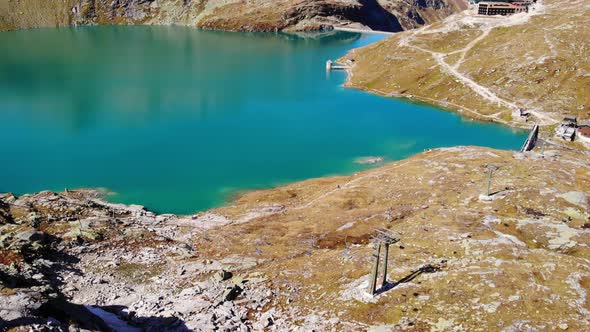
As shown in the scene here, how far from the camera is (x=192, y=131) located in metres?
109

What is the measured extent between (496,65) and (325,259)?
128 meters

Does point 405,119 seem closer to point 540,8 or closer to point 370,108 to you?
point 370,108

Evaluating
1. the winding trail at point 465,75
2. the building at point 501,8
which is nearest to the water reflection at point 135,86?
the winding trail at point 465,75

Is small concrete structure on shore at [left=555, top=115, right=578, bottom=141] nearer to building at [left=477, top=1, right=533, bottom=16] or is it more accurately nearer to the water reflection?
the water reflection

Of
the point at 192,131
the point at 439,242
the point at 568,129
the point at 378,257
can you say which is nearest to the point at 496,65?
the point at 568,129

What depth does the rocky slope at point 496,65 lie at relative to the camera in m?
127

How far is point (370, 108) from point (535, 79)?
49.8 meters

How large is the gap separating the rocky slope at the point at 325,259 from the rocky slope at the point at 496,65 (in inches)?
2533

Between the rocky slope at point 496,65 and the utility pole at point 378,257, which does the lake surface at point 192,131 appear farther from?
the utility pole at point 378,257

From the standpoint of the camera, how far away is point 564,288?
33500 mm

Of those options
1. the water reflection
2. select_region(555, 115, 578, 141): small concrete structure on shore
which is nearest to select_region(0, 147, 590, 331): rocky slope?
select_region(555, 115, 578, 141): small concrete structure on shore

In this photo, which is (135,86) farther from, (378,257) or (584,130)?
(378,257)

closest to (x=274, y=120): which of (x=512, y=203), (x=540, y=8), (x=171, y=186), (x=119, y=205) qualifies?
(x=171, y=186)

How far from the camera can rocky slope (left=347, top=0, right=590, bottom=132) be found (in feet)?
415
